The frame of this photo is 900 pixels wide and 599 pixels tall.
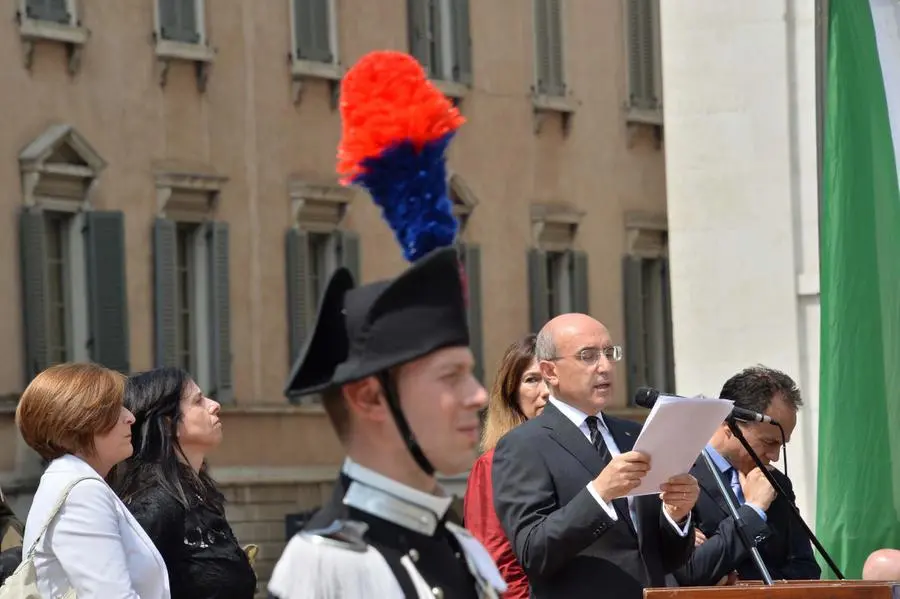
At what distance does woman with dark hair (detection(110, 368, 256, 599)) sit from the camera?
707cm

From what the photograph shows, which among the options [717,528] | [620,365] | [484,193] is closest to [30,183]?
[484,193]

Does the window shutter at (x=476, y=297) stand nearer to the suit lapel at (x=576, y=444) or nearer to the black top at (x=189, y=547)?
the suit lapel at (x=576, y=444)

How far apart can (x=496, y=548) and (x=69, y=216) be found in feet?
57.6

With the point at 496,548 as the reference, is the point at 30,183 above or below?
above

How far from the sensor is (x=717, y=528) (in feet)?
26.1

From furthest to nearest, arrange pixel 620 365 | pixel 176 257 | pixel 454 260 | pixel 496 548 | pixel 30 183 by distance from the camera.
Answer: pixel 620 365, pixel 176 257, pixel 30 183, pixel 496 548, pixel 454 260

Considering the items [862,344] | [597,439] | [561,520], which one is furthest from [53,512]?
[862,344]

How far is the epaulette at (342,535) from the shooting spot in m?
4.29

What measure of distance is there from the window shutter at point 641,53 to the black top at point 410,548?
28303mm

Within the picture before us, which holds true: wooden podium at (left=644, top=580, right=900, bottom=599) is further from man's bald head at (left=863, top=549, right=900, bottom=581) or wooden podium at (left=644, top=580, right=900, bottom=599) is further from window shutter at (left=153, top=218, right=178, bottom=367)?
window shutter at (left=153, top=218, right=178, bottom=367)

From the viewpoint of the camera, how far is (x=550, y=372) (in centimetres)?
739

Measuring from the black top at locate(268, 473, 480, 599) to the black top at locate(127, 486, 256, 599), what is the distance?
269 cm

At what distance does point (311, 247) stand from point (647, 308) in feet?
22.8

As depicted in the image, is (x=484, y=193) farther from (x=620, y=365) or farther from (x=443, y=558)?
(x=443, y=558)
